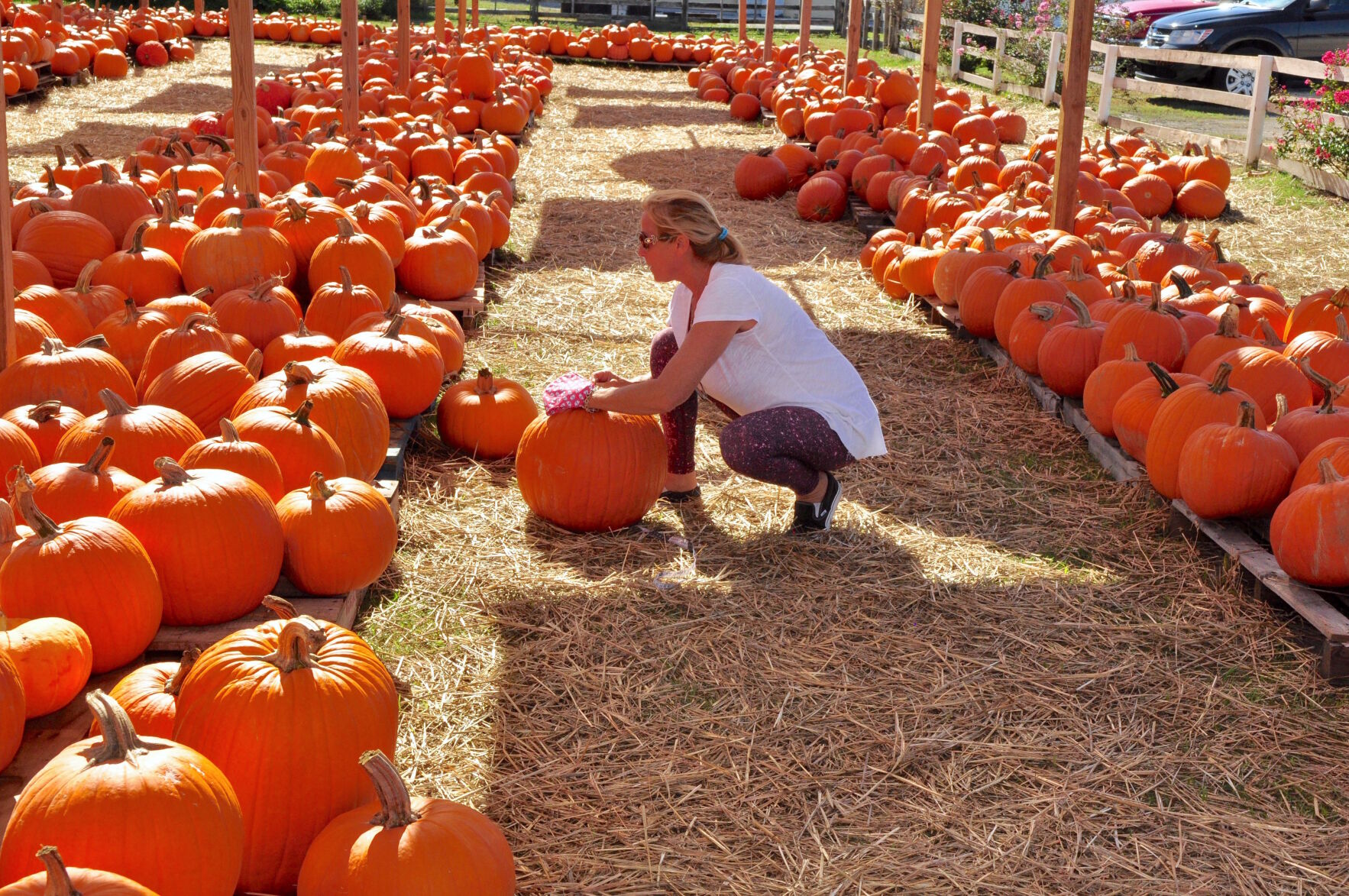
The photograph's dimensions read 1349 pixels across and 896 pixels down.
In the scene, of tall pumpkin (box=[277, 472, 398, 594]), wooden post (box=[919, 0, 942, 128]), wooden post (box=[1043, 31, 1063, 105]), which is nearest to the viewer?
tall pumpkin (box=[277, 472, 398, 594])

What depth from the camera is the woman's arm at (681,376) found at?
3.42m

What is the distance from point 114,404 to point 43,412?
229mm

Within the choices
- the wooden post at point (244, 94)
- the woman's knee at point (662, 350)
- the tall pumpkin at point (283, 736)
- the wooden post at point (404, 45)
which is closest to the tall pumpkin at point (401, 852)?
the tall pumpkin at point (283, 736)

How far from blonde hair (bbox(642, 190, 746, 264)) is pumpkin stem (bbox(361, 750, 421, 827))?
1.96 meters

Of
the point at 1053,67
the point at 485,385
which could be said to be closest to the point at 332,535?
the point at 485,385

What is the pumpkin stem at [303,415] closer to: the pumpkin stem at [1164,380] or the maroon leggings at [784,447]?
the maroon leggings at [784,447]

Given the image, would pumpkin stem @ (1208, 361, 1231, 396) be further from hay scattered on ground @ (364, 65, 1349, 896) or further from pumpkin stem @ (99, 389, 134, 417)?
pumpkin stem @ (99, 389, 134, 417)

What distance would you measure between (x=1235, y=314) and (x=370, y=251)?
3.28m

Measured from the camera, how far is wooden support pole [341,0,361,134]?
7.32 m

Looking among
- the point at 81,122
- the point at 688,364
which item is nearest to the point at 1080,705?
the point at 688,364

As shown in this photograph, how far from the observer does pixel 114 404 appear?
2.88 m

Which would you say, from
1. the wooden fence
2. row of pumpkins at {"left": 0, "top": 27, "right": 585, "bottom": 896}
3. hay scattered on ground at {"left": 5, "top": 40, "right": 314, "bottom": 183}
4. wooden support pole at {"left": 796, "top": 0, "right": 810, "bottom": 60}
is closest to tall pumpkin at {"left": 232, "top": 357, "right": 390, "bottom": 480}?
row of pumpkins at {"left": 0, "top": 27, "right": 585, "bottom": 896}

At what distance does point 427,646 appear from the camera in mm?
3047

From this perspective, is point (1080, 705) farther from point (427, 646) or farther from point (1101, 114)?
point (1101, 114)
